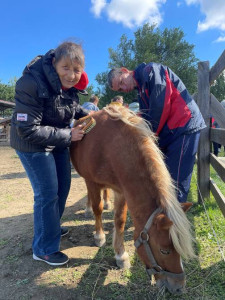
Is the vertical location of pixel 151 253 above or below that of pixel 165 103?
below

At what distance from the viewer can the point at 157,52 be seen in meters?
34.8

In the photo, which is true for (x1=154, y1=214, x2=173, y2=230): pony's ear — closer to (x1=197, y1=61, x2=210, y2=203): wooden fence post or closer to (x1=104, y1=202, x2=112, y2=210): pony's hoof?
(x1=197, y1=61, x2=210, y2=203): wooden fence post

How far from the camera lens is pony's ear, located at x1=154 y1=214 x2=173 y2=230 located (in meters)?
1.65

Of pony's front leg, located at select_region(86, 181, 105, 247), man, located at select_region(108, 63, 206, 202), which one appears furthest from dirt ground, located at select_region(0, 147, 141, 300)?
man, located at select_region(108, 63, 206, 202)

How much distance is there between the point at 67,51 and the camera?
2355 mm

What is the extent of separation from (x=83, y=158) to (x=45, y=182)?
1.92 ft

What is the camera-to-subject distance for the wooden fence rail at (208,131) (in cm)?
313

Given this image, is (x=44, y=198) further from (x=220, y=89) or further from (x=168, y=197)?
(x=220, y=89)

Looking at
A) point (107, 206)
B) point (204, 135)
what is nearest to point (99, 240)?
point (107, 206)

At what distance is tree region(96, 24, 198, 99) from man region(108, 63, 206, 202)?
1157 inches

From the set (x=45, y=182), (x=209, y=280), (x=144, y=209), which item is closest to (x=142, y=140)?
(x=144, y=209)

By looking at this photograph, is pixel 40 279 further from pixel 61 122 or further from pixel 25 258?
pixel 61 122

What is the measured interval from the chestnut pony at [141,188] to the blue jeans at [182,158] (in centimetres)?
43

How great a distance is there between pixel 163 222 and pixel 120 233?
1.28 metres
